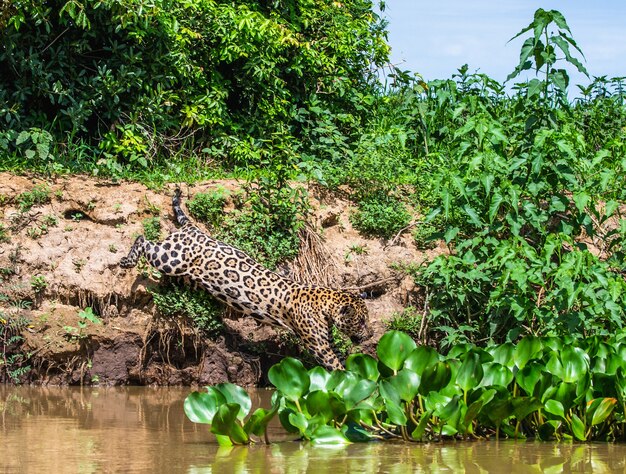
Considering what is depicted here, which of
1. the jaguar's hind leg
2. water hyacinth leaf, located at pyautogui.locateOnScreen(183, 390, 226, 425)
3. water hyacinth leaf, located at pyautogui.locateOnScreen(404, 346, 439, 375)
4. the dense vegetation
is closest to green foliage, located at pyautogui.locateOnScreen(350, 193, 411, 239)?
A: the dense vegetation

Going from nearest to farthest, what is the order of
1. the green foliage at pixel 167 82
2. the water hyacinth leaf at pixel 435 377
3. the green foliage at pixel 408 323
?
the water hyacinth leaf at pixel 435 377 → the green foliage at pixel 408 323 → the green foliage at pixel 167 82

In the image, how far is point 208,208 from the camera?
32.1 feet

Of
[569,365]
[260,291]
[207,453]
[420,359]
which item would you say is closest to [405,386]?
[420,359]

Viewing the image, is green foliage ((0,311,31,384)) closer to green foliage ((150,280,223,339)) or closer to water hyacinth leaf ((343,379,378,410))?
green foliage ((150,280,223,339))

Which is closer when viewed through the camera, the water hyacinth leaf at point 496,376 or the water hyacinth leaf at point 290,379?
the water hyacinth leaf at point 290,379

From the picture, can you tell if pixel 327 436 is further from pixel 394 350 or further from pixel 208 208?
pixel 208 208

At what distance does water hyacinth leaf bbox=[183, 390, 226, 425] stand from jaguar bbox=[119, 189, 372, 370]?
9.53ft

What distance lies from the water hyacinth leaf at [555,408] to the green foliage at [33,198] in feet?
18.6

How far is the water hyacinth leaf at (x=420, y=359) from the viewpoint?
6023 mm

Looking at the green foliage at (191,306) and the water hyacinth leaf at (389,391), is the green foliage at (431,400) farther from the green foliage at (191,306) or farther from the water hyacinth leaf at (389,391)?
Result: the green foliage at (191,306)

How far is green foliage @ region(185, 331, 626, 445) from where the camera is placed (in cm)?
578

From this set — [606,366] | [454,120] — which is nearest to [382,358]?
[606,366]

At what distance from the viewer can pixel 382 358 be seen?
6.12 meters

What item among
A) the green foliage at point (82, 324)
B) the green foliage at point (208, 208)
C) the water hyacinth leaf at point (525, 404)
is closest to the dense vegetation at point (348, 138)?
the green foliage at point (208, 208)
